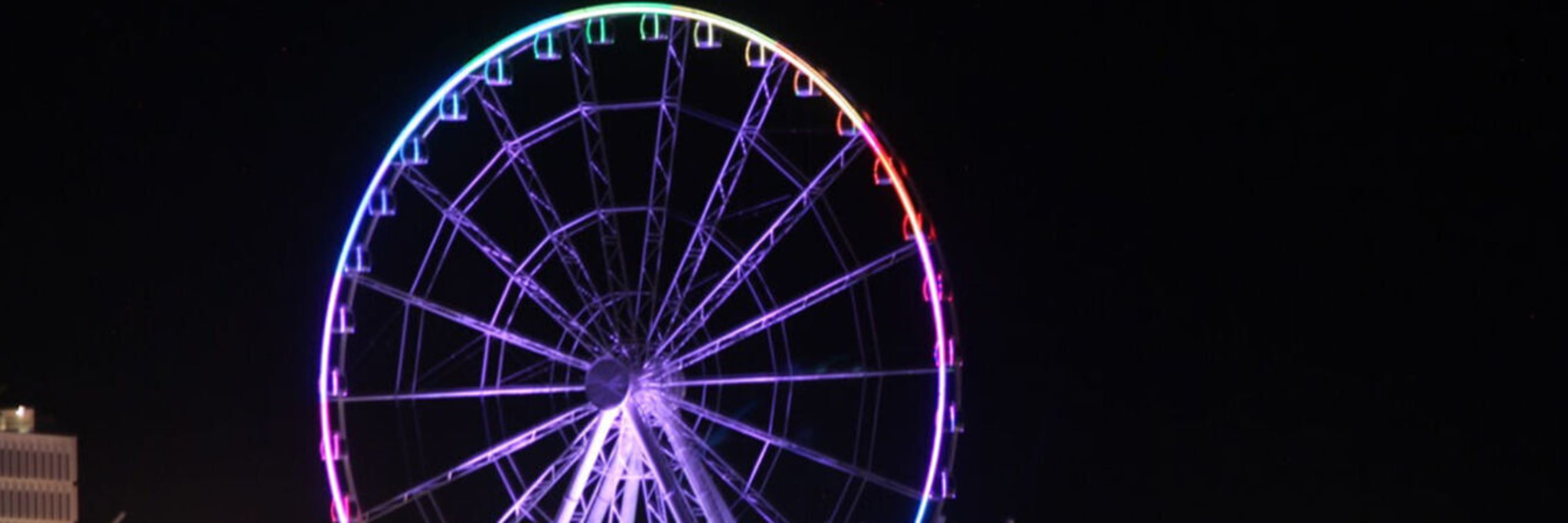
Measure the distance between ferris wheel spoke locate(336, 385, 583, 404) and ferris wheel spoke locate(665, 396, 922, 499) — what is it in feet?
2.83

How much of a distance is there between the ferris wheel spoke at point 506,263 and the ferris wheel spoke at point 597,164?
293mm

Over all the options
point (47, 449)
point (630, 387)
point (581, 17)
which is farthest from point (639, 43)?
point (47, 449)

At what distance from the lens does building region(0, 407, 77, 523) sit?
106 ft

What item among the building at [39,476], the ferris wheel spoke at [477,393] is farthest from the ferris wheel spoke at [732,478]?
the building at [39,476]

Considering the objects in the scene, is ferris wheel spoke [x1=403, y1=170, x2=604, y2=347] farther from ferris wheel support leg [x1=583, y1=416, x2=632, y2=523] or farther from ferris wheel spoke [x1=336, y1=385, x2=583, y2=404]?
ferris wheel support leg [x1=583, y1=416, x2=632, y2=523]

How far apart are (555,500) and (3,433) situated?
559 cm

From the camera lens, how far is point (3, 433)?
3259 cm

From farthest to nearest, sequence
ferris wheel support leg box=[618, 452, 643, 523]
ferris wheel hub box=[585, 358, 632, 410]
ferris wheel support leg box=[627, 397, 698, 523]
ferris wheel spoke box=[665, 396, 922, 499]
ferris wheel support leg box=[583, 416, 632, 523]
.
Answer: ferris wheel support leg box=[618, 452, 643, 523] < ferris wheel support leg box=[583, 416, 632, 523] < ferris wheel spoke box=[665, 396, 922, 499] < ferris wheel support leg box=[627, 397, 698, 523] < ferris wheel hub box=[585, 358, 632, 410]

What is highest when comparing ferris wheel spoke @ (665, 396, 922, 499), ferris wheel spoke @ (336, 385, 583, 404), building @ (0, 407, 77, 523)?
ferris wheel spoke @ (336, 385, 583, 404)

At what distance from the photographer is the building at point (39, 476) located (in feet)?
106

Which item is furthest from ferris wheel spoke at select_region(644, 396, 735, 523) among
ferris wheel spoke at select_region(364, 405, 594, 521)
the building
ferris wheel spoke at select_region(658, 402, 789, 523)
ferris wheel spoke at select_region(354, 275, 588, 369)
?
the building

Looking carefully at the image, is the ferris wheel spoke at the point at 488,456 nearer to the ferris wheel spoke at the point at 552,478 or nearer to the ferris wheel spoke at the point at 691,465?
the ferris wheel spoke at the point at 552,478

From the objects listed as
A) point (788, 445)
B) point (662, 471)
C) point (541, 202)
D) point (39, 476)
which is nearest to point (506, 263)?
point (541, 202)

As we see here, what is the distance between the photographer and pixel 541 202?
26688 mm
